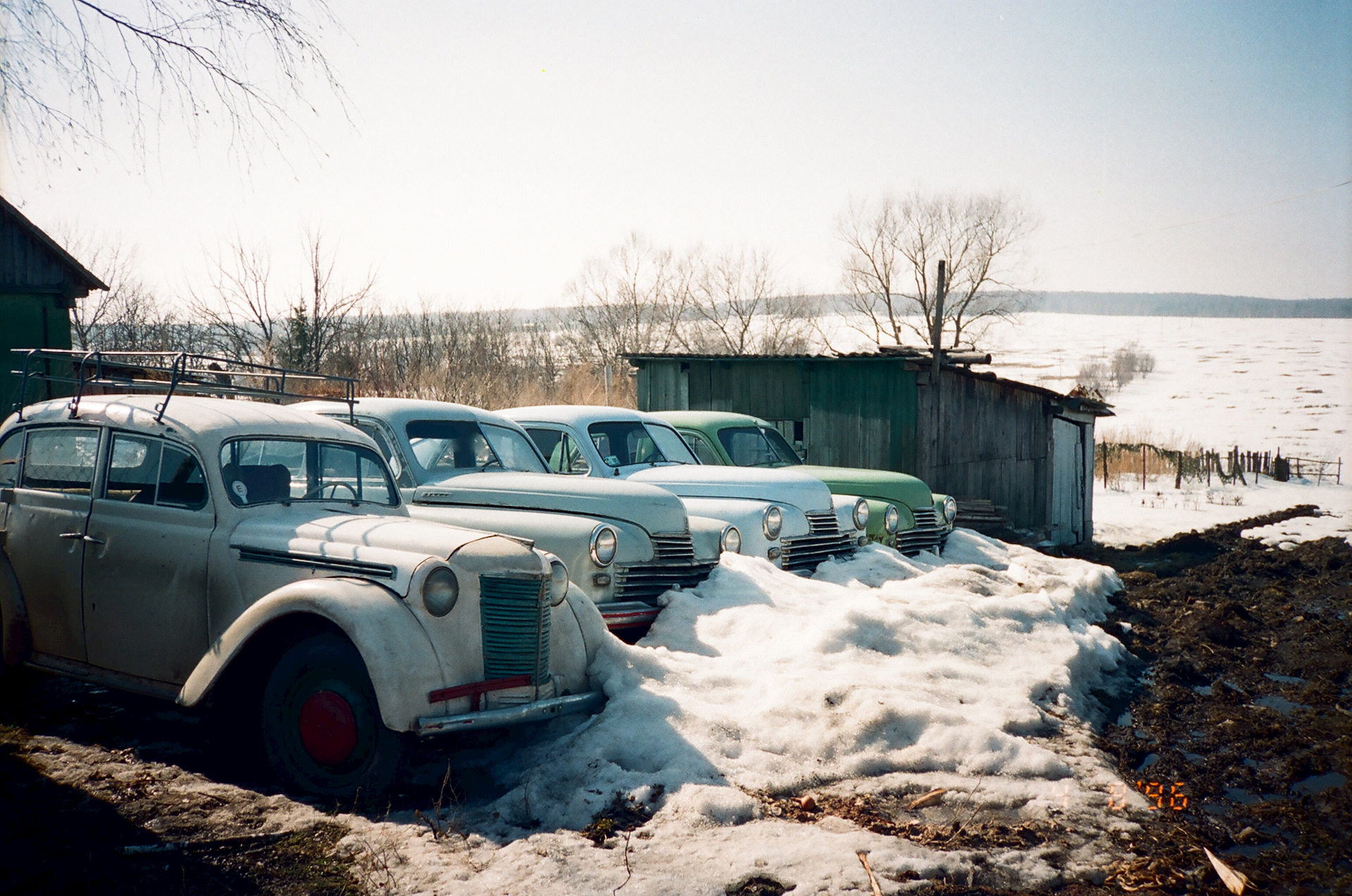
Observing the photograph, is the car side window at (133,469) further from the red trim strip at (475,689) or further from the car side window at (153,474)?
the red trim strip at (475,689)

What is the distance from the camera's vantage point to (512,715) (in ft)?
14.0

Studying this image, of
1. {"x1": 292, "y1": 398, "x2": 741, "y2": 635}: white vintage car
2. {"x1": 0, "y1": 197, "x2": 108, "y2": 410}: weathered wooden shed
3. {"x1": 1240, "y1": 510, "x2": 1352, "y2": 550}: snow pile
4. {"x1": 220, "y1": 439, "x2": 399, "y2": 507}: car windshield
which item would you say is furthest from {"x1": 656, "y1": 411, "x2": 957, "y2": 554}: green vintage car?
{"x1": 0, "y1": 197, "x2": 108, "y2": 410}: weathered wooden shed

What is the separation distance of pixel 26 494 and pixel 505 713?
132 inches

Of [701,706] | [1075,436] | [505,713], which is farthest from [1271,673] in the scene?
[1075,436]

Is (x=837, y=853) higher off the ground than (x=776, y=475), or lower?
lower

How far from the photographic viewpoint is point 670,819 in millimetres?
3963

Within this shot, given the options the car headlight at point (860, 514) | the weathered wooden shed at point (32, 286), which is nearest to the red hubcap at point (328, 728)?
the car headlight at point (860, 514)

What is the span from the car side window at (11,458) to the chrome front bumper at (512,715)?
3378 millimetres

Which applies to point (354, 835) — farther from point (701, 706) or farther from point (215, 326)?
point (215, 326)

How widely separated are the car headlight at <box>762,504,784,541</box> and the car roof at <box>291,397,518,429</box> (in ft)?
8.36

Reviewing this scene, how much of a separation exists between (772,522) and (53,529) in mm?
5509

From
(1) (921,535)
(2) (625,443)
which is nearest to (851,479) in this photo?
(1) (921,535)

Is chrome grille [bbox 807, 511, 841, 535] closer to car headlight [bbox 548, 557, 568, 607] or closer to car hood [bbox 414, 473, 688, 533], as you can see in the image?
car hood [bbox 414, 473, 688, 533]

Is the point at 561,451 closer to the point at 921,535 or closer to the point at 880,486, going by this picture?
the point at 880,486
